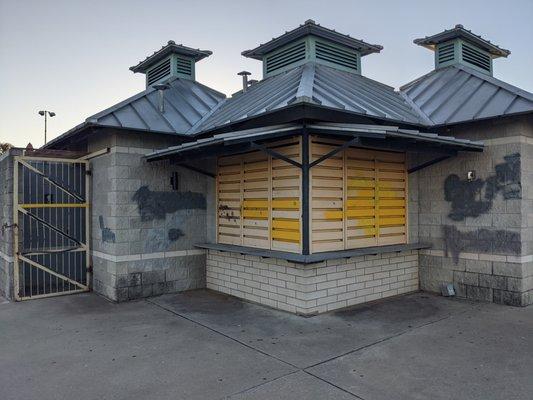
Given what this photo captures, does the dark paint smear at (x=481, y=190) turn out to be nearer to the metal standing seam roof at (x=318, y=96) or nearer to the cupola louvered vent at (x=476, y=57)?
the metal standing seam roof at (x=318, y=96)

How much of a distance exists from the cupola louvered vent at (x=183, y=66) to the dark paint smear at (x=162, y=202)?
150 inches

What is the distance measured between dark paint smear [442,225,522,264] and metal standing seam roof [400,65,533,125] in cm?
187

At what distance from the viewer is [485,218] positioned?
6.74 m

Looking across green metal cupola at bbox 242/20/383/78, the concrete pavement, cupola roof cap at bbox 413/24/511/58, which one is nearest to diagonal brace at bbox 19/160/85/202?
the concrete pavement

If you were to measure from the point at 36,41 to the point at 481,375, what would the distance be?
31.8 ft

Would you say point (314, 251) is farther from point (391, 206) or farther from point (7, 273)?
point (7, 273)

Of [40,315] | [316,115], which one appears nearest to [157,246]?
[40,315]

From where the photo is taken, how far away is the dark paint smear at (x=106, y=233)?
7.07 meters

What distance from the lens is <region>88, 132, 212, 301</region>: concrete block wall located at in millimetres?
7016

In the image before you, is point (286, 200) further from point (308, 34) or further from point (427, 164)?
point (308, 34)

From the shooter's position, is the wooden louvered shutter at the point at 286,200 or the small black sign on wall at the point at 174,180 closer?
the wooden louvered shutter at the point at 286,200

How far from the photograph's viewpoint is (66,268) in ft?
26.2

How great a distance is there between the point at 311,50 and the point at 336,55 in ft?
2.34

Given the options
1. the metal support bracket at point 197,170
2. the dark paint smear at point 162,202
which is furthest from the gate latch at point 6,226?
the metal support bracket at point 197,170
